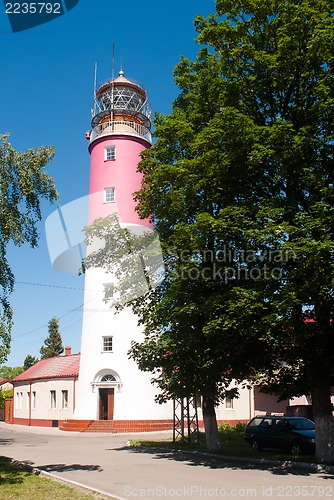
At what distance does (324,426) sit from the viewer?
1595 centimetres

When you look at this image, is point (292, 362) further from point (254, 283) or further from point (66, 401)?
point (66, 401)

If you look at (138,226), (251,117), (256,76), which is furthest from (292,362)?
(138,226)

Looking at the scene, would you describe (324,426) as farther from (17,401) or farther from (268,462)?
(17,401)

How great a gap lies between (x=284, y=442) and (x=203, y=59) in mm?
14753

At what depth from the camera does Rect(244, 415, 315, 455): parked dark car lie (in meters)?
20.3

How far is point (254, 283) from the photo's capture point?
609 inches

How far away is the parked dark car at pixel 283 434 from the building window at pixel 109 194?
690 inches

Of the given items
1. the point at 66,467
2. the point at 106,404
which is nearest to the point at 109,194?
the point at 106,404

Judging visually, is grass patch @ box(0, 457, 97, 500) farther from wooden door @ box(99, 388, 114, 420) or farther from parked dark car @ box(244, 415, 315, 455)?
wooden door @ box(99, 388, 114, 420)

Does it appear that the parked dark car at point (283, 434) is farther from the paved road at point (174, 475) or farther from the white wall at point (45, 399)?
the white wall at point (45, 399)

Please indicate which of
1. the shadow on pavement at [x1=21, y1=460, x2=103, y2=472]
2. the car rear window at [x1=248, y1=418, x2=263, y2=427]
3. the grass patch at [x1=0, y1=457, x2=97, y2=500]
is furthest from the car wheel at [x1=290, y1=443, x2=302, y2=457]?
the grass patch at [x1=0, y1=457, x2=97, y2=500]

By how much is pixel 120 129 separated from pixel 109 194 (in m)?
4.95

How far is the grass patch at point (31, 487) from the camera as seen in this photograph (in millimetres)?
11007

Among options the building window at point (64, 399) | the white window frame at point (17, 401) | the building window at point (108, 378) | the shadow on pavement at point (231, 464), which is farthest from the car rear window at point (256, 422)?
the white window frame at point (17, 401)
